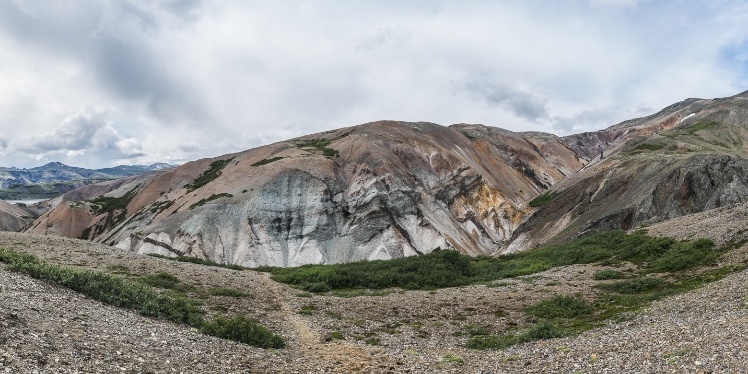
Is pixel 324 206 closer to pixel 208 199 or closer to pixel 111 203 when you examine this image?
pixel 208 199

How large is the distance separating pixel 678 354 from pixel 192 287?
29.7 metres

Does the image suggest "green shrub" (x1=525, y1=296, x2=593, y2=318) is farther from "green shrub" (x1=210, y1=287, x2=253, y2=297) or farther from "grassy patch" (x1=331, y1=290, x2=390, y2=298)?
"green shrub" (x1=210, y1=287, x2=253, y2=297)

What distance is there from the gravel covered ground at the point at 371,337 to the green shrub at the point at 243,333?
0.87 meters

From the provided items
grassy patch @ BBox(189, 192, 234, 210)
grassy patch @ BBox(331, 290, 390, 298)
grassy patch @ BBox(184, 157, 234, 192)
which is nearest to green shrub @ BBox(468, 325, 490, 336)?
grassy patch @ BBox(331, 290, 390, 298)

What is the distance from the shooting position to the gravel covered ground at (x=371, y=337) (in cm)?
1261

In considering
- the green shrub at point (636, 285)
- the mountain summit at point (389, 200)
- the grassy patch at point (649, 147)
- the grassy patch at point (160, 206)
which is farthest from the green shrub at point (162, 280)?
the grassy patch at point (649, 147)

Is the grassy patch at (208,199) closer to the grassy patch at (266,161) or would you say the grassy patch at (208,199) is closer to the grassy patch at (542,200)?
the grassy patch at (266,161)

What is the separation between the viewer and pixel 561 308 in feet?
87.2

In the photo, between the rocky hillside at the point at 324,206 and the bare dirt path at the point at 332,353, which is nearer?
the bare dirt path at the point at 332,353

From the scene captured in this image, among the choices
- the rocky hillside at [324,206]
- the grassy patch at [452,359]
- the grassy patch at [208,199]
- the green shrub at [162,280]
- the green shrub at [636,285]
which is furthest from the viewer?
the grassy patch at [208,199]

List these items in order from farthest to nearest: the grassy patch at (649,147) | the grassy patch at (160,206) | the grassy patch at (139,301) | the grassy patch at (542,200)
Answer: the grassy patch at (160,206)
the grassy patch at (542,200)
the grassy patch at (649,147)
the grassy patch at (139,301)

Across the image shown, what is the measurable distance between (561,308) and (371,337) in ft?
40.4

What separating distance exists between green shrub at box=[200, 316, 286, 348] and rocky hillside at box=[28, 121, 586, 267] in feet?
188

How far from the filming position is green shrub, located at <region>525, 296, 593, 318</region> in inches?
1016
